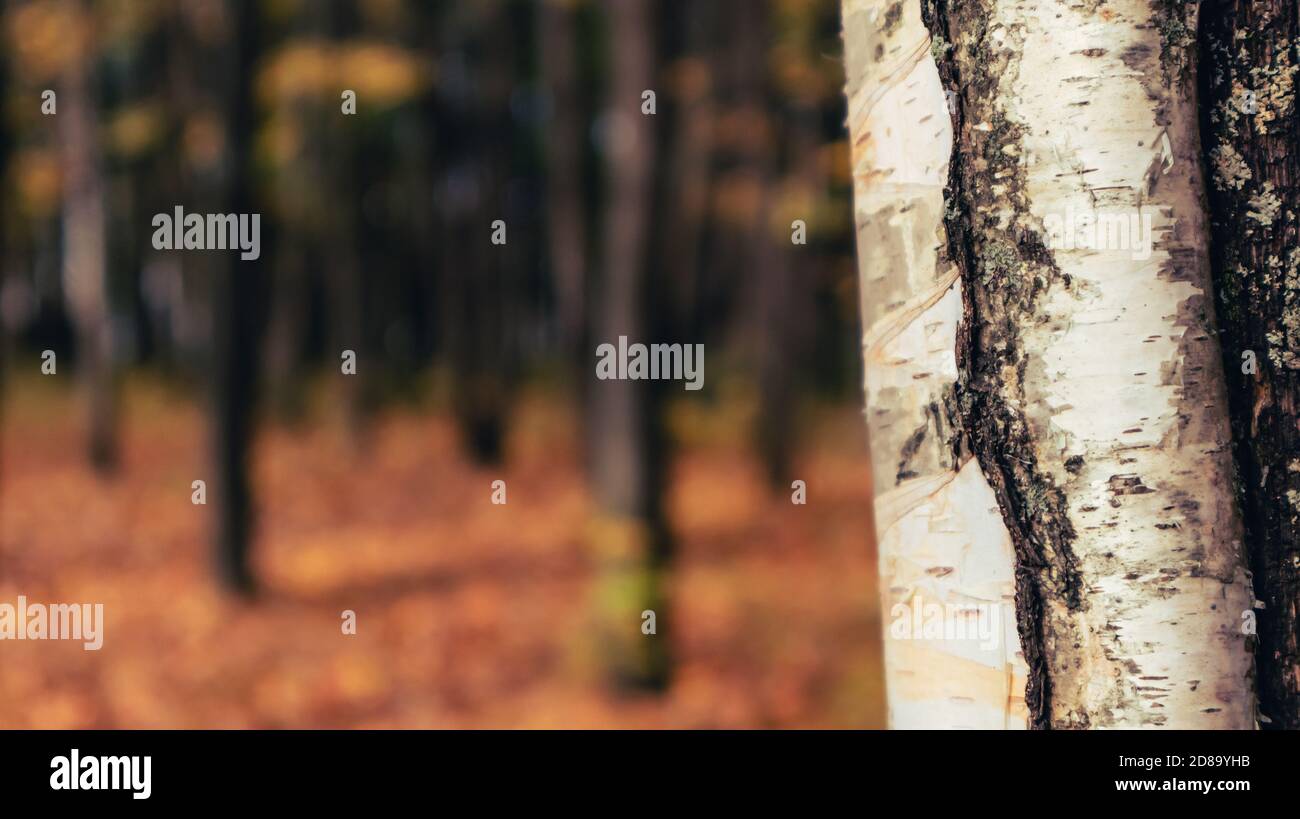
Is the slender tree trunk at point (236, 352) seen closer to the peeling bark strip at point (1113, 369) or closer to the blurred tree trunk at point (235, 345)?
the blurred tree trunk at point (235, 345)

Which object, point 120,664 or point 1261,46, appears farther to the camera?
point 120,664

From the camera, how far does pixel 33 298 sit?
29.1 metres

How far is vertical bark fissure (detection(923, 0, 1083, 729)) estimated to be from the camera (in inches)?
52.9

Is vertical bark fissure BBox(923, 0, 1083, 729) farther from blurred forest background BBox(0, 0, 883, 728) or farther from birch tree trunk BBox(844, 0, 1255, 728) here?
blurred forest background BBox(0, 0, 883, 728)

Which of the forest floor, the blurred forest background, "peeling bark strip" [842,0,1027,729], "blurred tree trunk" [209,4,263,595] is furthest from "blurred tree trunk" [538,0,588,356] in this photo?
"peeling bark strip" [842,0,1027,729]

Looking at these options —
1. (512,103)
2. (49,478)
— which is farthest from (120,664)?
(512,103)

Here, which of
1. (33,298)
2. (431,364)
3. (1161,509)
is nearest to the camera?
(1161,509)

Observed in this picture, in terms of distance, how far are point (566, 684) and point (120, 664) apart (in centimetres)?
307

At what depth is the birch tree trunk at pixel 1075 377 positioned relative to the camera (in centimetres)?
130

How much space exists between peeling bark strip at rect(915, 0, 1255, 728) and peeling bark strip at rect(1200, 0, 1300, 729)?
0.30ft

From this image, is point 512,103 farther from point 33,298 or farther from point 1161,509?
point 33,298

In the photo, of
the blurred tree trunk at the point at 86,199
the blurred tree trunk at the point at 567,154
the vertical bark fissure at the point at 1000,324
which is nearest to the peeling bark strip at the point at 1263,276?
the vertical bark fissure at the point at 1000,324

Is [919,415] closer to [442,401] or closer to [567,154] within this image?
[567,154]
